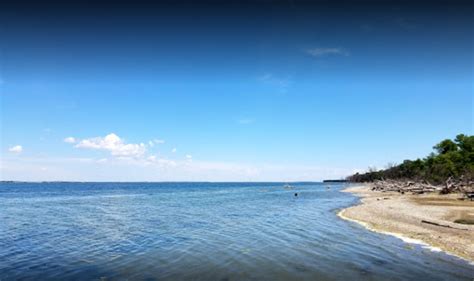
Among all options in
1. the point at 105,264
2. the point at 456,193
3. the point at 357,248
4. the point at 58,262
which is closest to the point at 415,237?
the point at 357,248

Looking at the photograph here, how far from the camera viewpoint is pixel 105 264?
18766 millimetres

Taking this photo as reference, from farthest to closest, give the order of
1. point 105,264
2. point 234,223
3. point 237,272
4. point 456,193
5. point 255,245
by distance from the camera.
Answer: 1. point 456,193
2. point 234,223
3. point 255,245
4. point 105,264
5. point 237,272

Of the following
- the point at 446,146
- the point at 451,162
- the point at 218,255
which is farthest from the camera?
the point at 446,146

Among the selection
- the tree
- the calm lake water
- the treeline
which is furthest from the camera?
the tree

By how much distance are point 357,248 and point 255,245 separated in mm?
6457

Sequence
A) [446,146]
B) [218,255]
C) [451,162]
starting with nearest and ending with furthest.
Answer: [218,255], [451,162], [446,146]

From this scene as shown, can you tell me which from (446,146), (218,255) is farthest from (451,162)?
(218,255)

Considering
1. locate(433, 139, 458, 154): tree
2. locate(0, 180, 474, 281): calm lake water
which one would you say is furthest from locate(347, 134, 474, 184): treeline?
locate(0, 180, 474, 281): calm lake water

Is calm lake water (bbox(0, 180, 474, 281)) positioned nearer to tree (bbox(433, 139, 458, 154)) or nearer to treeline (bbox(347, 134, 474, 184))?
treeline (bbox(347, 134, 474, 184))

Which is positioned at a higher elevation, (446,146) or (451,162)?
(446,146)

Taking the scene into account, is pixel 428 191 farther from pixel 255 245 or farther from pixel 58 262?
pixel 58 262

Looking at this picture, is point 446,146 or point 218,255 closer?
point 218,255

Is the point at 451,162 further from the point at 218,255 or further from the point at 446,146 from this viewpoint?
the point at 218,255

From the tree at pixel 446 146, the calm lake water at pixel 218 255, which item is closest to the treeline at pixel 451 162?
the tree at pixel 446 146
